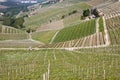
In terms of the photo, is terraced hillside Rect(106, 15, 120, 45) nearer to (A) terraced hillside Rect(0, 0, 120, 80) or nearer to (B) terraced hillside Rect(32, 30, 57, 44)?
(A) terraced hillside Rect(0, 0, 120, 80)

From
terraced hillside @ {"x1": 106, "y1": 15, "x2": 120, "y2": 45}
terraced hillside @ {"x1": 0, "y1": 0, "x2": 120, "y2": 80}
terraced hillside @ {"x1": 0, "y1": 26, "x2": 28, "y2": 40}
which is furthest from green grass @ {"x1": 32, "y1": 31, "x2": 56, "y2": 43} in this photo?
terraced hillside @ {"x1": 106, "y1": 15, "x2": 120, "y2": 45}

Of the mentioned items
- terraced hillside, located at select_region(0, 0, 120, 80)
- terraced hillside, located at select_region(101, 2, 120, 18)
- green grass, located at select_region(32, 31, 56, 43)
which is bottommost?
green grass, located at select_region(32, 31, 56, 43)

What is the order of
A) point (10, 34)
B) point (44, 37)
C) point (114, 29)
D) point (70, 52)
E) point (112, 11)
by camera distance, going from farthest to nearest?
point (112, 11)
point (10, 34)
point (44, 37)
point (114, 29)
point (70, 52)

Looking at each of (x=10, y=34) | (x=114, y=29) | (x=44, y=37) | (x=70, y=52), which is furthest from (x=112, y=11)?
(x=70, y=52)

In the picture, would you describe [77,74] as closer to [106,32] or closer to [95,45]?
[95,45]

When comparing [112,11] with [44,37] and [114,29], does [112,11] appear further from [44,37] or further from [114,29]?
[114,29]

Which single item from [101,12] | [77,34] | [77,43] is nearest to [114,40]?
[77,43]

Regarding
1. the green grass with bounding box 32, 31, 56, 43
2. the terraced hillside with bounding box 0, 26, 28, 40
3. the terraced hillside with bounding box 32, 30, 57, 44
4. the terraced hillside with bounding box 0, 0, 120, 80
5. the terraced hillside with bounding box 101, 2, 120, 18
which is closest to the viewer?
the terraced hillside with bounding box 0, 0, 120, 80

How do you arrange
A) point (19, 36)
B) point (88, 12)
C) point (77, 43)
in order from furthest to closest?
1. point (88, 12)
2. point (19, 36)
3. point (77, 43)

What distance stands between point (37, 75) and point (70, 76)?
3429mm

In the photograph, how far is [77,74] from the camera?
124 ft

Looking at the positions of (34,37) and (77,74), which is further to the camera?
(34,37)

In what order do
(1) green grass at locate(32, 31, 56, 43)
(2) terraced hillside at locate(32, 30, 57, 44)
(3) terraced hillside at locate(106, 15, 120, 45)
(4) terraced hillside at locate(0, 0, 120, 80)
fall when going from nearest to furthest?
(4) terraced hillside at locate(0, 0, 120, 80) < (3) terraced hillside at locate(106, 15, 120, 45) < (2) terraced hillside at locate(32, 30, 57, 44) < (1) green grass at locate(32, 31, 56, 43)

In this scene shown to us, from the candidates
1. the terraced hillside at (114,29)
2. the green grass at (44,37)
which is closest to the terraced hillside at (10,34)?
the green grass at (44,37)
